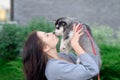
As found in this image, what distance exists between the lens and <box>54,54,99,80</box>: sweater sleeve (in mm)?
2711

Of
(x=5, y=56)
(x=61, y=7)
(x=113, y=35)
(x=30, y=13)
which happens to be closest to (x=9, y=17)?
(x=30, y=13)

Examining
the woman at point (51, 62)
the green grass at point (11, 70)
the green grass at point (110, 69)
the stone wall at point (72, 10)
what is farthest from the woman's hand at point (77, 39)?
the stone wall at point (72, 10)

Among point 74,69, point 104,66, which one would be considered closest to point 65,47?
point 74,69

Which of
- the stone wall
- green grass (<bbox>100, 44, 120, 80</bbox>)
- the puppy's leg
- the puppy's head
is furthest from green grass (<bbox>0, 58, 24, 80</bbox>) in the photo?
the stone wall

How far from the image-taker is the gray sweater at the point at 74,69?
2.71 metres

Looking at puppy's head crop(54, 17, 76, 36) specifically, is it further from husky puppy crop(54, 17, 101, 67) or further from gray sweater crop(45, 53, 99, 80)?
gray sweater crop(45, 53, 99, 80)

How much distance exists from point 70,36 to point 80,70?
2.92 feet

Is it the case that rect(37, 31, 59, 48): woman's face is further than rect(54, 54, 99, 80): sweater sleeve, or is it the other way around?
rect(37, 31, 59, 48): woman's face

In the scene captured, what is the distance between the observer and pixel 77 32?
2.89m

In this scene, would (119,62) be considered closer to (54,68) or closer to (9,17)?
(54,68)

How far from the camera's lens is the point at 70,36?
3.58 m

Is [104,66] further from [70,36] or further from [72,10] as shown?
[72,10]

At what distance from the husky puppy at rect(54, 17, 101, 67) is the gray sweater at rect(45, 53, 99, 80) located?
0.11 m

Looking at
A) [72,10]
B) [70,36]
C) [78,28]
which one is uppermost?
[78,28]
